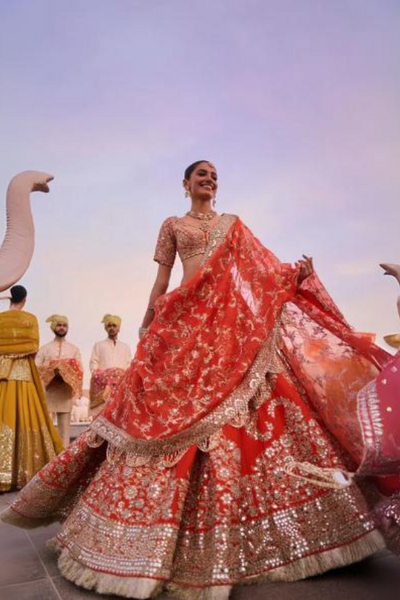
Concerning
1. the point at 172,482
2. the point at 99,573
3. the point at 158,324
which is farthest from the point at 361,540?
the point at 158,324

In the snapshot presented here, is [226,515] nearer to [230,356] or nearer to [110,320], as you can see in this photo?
[230,356]

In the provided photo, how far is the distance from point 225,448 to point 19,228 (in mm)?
1262

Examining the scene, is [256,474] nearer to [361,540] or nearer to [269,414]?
[269,414]

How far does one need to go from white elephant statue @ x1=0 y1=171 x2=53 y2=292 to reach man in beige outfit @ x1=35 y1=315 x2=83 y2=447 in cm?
487

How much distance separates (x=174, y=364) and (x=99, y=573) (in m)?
0.82

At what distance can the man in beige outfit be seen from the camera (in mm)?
5806

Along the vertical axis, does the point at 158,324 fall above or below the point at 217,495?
above

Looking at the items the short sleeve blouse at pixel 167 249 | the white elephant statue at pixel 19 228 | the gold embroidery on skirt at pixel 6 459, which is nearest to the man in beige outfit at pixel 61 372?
the gold embroidery on skirt at pixel 6 459

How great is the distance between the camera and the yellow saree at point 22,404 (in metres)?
4.36

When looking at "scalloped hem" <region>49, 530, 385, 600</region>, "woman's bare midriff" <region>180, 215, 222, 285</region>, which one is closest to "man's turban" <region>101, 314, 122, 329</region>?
"woman's bare midriff" <region>180, 215, 222, 285</region>

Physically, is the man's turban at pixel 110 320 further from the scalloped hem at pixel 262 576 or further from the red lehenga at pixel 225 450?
the scalloped hem at pixel 262 576

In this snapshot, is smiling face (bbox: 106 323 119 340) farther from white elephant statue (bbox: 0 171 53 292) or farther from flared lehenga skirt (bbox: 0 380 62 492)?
white elephant statue (bbox: 0 171 53 292)

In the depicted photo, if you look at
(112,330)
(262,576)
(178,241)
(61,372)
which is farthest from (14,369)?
(262,576)

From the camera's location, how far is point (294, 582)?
1770 millimetres
